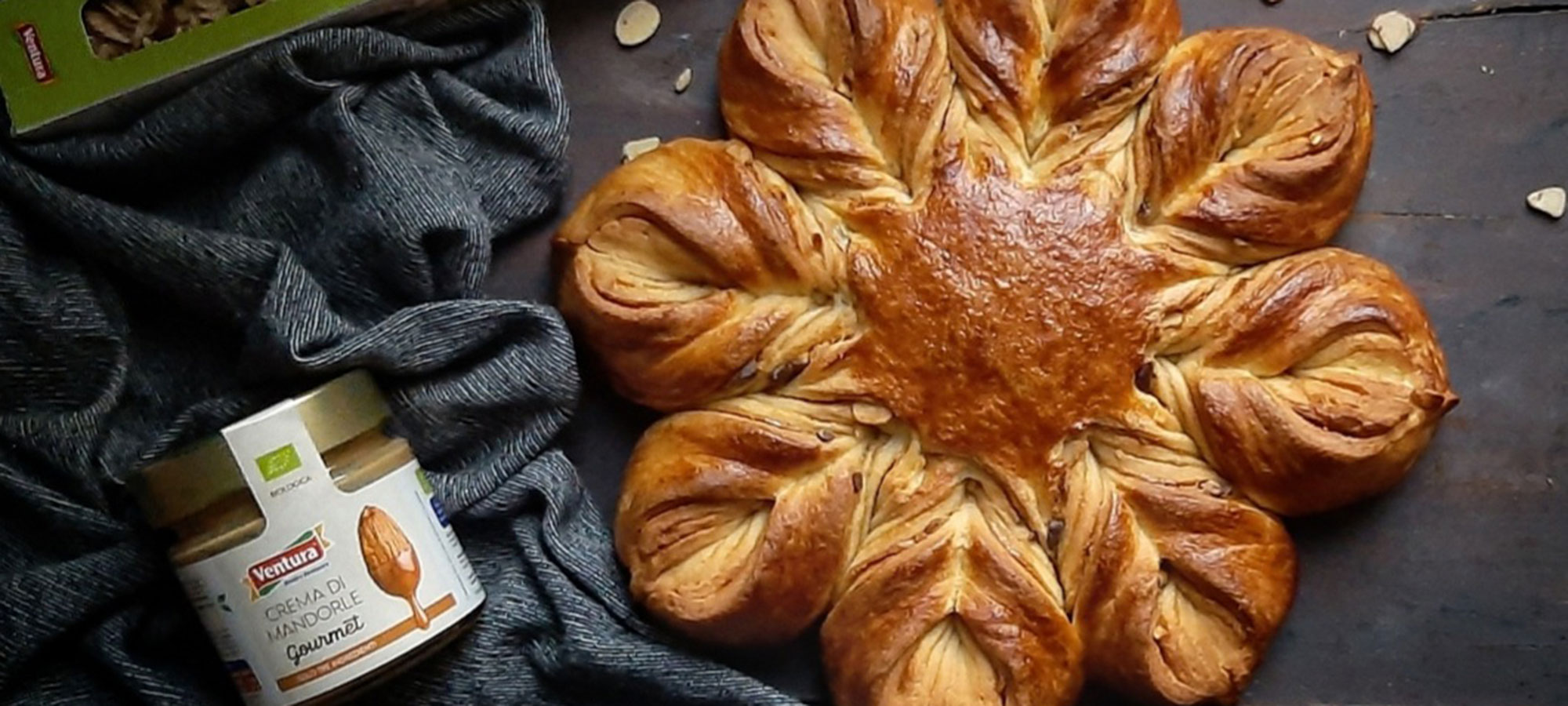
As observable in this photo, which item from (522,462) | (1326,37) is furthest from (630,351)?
(1326,37)

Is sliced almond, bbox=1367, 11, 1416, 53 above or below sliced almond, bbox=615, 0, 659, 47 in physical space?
below

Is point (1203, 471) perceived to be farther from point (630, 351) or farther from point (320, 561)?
point (320, 561)

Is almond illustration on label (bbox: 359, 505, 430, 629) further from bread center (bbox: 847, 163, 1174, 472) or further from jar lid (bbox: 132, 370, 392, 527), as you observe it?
bread center (bbox: 847, 163, 1174, 472)

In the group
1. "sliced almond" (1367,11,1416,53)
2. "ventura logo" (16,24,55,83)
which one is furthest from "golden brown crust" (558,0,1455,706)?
"ventura logo" (16,24,55,83)

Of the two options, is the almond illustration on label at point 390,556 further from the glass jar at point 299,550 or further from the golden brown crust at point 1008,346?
the golden brown crust at point 1008,346

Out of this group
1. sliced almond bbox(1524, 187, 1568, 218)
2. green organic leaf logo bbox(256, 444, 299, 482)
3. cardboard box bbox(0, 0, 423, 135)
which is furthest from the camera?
sliced almond bbox(1524, 187, 1568, 218)

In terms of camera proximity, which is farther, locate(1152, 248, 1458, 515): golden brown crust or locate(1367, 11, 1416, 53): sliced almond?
locate(1367, 11, 1416, 53): sliced almond
